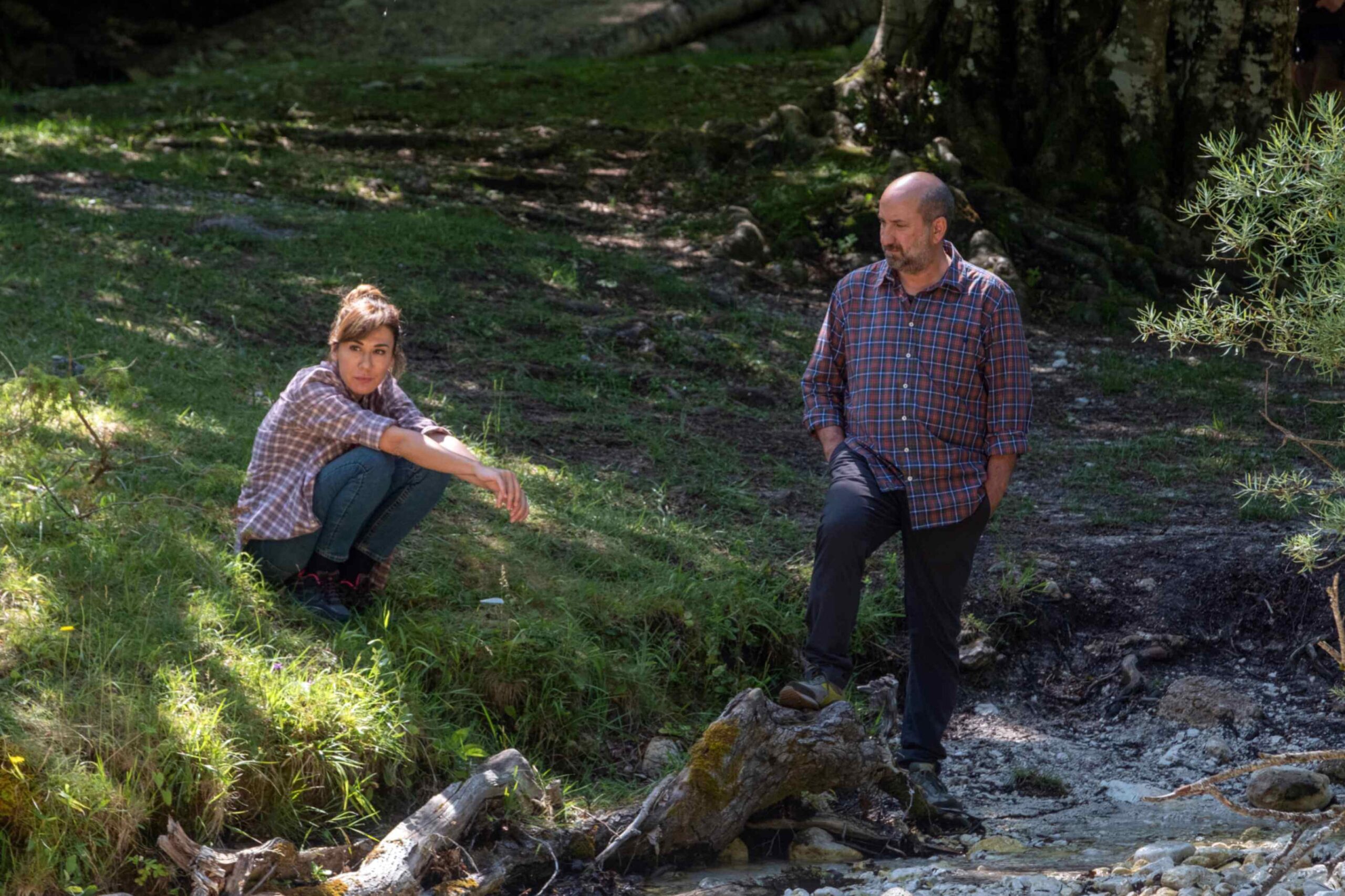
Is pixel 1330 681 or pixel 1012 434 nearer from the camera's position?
pixel 1012 434

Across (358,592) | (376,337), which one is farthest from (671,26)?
(358,592)

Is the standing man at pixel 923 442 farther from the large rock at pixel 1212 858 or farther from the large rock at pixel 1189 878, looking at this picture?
the large rock at pixel 1189 878

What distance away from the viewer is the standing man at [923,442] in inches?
167

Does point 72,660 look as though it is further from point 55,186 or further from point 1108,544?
point 55,186

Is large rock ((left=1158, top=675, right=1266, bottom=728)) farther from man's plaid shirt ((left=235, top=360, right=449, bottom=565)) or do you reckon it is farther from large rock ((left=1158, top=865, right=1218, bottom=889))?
man's plaid shirt ((left=235, top=360, right=449, bottom=565))

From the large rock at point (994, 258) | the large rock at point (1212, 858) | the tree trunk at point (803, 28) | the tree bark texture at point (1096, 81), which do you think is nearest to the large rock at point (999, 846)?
the large rock at point (1212, 858)

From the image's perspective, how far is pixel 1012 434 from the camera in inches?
169

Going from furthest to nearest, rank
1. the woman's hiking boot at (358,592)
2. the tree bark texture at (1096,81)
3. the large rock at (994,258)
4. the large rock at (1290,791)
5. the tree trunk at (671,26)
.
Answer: the tree trunk at (671,26) → the tree bark texture at (1096,81) → the large rock at (994,258) → the woman's hiking boot at (358,592) → the large rock at (1290,791)

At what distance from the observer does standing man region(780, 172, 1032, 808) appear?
4.25m

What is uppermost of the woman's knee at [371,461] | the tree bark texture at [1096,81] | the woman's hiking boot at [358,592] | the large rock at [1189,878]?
the tree bark texture at [1096,81]

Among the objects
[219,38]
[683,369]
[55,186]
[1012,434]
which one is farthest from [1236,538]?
[219,38]

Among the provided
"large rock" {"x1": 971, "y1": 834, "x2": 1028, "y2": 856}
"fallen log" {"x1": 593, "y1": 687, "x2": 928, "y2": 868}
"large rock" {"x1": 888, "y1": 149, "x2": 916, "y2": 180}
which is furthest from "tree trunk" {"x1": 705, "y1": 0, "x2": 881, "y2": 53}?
"large rock" {"x1": 971, "y1": 834, "x2": 1028, "y2": 856}

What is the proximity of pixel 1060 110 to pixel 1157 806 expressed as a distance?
762cm

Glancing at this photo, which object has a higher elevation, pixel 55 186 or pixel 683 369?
pixel 55 186
